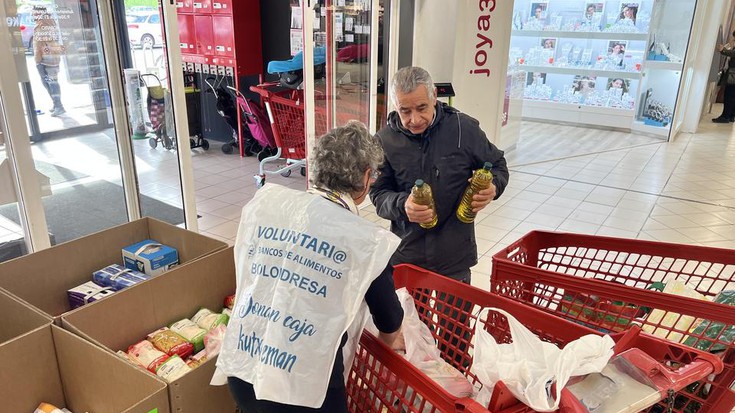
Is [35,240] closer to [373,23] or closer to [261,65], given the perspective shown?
[373,23]

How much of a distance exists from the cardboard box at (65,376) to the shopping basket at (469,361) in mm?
631

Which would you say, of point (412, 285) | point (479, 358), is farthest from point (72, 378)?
point (479, 358)

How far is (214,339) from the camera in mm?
2027

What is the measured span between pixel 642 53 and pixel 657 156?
2.32 m

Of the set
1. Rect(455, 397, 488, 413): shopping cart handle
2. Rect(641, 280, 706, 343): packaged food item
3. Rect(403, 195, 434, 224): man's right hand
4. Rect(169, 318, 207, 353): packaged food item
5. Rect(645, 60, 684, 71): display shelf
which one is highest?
Rect(645, 60, 684, 71): display shelf

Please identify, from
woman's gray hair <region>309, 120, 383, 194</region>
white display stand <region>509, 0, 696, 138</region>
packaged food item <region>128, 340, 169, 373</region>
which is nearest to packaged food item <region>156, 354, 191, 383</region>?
packaged food item <region>128, 340, 169, 373</region>

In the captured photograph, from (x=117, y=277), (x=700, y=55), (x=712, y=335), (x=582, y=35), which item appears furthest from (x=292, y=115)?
(x=700, y=55)

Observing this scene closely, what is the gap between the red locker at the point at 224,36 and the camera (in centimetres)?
661

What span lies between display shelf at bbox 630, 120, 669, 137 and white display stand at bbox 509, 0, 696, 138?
0.05ft

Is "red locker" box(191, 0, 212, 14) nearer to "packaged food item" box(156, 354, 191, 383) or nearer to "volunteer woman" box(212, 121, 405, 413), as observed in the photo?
"packaged food item" box(156, 354, 191, 383)

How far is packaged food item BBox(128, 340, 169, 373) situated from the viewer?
1.93 metres

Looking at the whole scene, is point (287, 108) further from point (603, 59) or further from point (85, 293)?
point (603, 59)

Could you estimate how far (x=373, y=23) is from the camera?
16.5 ft

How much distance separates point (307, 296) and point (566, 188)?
542 centimetres
